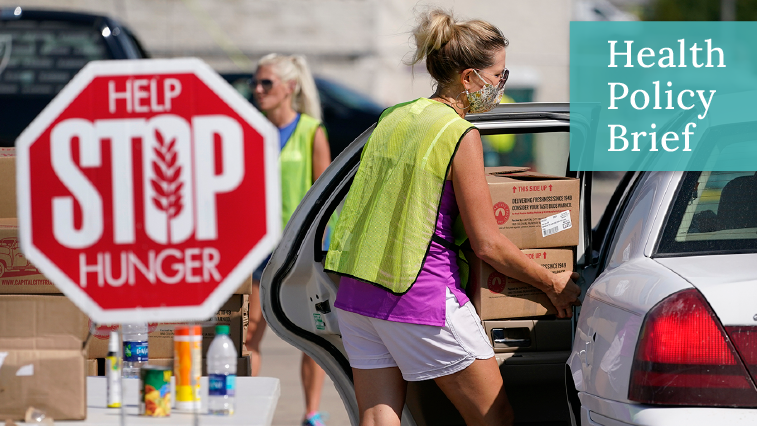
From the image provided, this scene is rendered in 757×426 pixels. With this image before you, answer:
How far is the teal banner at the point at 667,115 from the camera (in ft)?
9.63

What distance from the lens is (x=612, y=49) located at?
139 inches

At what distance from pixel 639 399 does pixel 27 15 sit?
21.8 ft

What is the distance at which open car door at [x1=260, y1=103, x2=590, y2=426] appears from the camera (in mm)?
3211

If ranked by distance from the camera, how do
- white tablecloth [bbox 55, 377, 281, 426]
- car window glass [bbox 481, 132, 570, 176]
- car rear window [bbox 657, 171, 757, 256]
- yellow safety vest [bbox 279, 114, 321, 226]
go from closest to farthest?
white tablecloth [bbox 55, 377, 281, 426]
car rear window [bbox 657, 171, 757, 256]
yellow safety vest [bbox 279, 114, 321, 226]
car window glass [bbox 481, 132, 570, 176]

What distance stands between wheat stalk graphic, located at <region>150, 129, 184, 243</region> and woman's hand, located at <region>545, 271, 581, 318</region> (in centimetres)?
142

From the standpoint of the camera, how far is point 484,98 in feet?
9.44

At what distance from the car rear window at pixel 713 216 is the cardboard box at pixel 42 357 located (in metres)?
1.68

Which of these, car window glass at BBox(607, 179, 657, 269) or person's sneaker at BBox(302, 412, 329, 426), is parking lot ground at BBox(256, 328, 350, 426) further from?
car window glass at BBox(607, 179, 657, 269)

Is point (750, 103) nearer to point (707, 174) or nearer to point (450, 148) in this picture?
point (707, 174)

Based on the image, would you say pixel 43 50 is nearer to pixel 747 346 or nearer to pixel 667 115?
pixel 667 115

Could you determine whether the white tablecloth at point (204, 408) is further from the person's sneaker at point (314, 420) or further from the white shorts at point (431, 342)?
the person's sneaker at point (314, 420)

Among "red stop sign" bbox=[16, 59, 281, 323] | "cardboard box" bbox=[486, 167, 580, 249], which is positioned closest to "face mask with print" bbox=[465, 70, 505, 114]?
"cardboard box" bbox=[486, 167, 580, 249]

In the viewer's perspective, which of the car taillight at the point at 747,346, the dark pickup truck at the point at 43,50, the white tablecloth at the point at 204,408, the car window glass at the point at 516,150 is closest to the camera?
the car taillight at the point at 747,346

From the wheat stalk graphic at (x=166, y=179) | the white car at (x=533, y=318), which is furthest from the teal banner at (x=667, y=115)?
the wheat stalk graphic at (x=166, y=179)
